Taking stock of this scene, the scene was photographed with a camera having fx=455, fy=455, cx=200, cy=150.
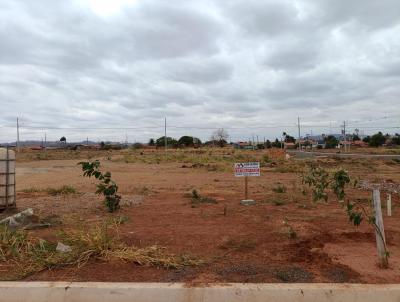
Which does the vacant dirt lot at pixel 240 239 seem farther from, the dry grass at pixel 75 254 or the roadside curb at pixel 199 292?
the roadside curb at pixel 199 292

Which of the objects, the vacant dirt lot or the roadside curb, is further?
the vacant dirt lot

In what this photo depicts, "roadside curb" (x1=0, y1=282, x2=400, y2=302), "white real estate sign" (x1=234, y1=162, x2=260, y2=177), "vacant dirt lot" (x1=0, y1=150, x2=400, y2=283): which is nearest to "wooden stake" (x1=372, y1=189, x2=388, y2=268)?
"vacant dirt lot" (x1=0, y1=150, x2=400, y2=283)

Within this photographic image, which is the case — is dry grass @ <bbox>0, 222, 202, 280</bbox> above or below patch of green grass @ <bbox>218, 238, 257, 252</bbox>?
above

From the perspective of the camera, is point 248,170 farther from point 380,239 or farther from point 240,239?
point 380,239

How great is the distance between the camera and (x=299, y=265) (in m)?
5.51

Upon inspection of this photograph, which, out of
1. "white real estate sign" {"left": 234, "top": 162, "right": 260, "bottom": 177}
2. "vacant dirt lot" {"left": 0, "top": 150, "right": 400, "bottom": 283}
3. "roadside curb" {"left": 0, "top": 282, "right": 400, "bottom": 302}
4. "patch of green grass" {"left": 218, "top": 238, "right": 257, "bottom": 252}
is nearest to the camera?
"roadside curb" {"left": 0, "top": 282, "right": 400, "bottom": 302}

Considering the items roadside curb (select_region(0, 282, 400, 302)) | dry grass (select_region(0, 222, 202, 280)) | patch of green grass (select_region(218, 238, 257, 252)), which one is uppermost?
dry grass (select_region(0, 222, 202, 280))

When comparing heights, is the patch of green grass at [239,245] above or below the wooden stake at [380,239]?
below

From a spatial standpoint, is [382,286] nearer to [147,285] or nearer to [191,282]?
[191,282]

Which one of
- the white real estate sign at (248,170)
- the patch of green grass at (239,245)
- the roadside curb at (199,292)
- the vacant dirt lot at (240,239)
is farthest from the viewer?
the white real estate sign at (248,170)

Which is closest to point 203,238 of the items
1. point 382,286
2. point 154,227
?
point 154,227

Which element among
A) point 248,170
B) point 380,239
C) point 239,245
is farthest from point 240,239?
point 248,170

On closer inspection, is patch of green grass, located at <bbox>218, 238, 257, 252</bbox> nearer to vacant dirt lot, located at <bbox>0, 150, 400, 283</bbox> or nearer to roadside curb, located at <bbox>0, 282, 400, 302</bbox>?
vacant dirt lot, located at <bbox>0, 150, 400, 283</bbox>

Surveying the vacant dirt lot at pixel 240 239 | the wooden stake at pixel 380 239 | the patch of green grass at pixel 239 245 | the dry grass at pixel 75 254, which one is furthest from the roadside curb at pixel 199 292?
the patch of green grass at pixel 239 245
